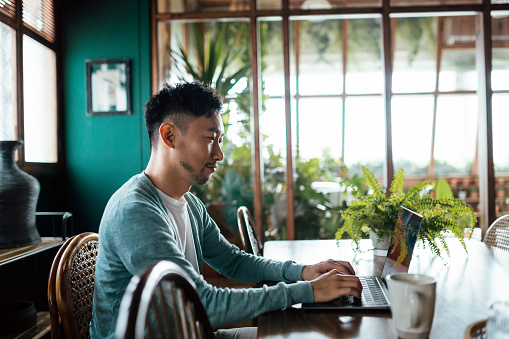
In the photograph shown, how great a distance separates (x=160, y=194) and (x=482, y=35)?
10.6 ft

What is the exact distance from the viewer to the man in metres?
1.02

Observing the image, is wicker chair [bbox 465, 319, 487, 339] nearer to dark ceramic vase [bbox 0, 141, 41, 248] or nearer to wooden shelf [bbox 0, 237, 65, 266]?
wooden shelf [bbox 0, 237, 65, 266]

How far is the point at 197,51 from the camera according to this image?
3510mm

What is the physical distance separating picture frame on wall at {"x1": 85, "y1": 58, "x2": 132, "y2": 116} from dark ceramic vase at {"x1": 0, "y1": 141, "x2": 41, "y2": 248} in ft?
4.15

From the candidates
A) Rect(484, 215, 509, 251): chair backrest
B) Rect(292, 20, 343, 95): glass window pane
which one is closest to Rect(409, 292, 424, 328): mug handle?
Rect(484, 215, 509, 251): chair backrest

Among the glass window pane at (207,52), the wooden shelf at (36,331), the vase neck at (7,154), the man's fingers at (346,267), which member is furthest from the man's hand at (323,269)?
the glass window pane at (207,52)

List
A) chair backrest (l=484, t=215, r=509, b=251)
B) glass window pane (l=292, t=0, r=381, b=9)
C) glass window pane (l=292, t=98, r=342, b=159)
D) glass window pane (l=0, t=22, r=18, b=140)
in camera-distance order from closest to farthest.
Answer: chair backrest (l=484, t=215, r=509, b=251) < glass window pane (l=0, t=22, r=18, b=140) < glass window pane (l=292, t=0, r=381, b=9) < glass window pane (l=292, t=98, r=342, b=159)

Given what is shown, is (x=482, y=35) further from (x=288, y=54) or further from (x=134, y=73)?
(x=134, y=73)

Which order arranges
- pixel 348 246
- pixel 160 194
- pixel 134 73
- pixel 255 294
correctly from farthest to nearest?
1. pixel 134 73
2. pixel 348 246
3. pixel 160 194
4. pixel 255 294

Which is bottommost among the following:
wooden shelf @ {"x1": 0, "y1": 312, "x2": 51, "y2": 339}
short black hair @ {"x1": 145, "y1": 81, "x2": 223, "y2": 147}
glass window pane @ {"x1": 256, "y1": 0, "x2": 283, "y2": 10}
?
wooden shelf @ {"x1": 0, "y1": 312, "x2": 51, "y2": 339}

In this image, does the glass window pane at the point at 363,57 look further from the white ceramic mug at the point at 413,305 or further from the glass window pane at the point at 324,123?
the white ceramic mug at the point at 413,305

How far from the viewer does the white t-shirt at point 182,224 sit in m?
1.34

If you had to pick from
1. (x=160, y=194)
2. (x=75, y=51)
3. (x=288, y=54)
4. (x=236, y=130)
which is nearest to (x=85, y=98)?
(x=75, y=51)

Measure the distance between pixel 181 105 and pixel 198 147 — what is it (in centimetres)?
15
